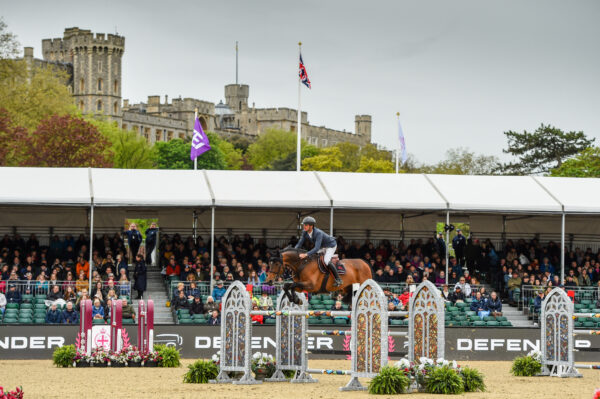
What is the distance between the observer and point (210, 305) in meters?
25.4

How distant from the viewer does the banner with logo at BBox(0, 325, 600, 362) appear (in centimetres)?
2353

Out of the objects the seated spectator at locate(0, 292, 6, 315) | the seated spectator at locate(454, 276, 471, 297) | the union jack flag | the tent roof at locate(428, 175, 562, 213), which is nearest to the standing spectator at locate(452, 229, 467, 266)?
the tent roof at locate(428, 175, 562, 213)

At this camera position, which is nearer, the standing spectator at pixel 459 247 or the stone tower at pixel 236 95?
the standing spectator at pixel 459 247

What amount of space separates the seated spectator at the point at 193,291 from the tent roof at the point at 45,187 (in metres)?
3.65

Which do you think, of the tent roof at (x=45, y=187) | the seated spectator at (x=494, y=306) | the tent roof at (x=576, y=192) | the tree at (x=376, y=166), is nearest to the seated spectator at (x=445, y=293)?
the seated spectator at (x=494, y=306)

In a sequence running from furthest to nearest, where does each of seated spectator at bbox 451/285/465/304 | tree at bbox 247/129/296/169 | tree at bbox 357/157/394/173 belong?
tree at bbox 247/129/296/169 < tree at bbox 357/157/394/173 < seated spectator at bbox 451/285/465/304

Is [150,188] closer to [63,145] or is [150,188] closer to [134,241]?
[134,241]

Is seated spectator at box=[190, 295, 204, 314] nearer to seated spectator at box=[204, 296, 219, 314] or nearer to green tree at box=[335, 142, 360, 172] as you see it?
seated spectator at box=[204, 296, 219, 314]

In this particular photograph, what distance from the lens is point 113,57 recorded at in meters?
132

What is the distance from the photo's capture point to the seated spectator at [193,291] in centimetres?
2609

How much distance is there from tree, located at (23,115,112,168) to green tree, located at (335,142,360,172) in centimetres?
4556

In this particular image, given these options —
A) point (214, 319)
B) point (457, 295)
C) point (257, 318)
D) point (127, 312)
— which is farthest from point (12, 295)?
point (457, 295)

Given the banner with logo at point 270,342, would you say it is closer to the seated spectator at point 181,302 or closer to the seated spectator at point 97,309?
the seated spectator at point 97,309

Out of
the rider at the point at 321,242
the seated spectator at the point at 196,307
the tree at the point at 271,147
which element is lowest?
the seated spectator at the point at 196,307
